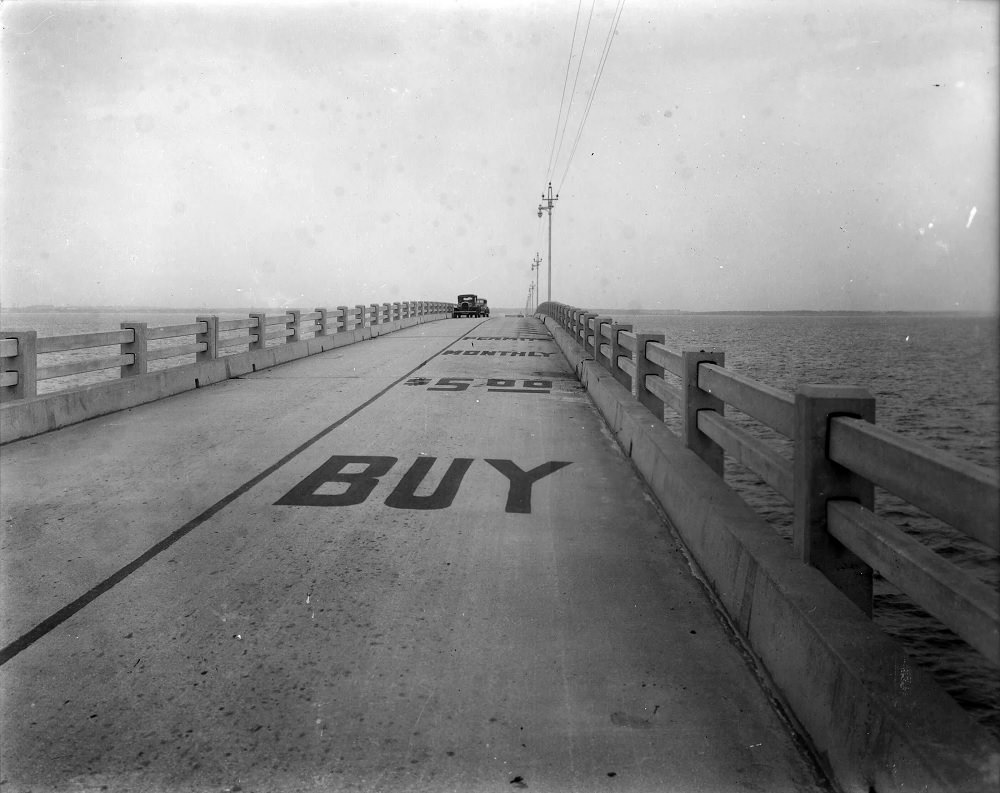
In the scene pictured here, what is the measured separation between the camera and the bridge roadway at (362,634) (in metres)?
3.50

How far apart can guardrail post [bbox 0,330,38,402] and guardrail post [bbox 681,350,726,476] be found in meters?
8.53

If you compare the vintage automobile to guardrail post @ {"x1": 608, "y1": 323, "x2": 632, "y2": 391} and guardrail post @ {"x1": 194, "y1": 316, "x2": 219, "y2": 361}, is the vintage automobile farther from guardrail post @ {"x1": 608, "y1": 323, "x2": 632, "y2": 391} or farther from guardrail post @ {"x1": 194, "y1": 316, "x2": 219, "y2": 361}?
guardrail post @ {"x1": 608, "y1": 323, "x2": 632, "y2": 391}

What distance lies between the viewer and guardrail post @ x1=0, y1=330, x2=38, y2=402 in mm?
11172

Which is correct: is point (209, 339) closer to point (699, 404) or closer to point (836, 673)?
point (699, 404)

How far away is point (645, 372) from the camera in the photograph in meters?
10.2

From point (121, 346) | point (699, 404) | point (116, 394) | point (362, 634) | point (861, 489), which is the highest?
point (121, 346)

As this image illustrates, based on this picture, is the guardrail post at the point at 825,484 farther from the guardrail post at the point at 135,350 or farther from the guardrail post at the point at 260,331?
the guardrail post at the point at 260,331

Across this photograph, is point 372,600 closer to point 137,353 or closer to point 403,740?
point 403,740

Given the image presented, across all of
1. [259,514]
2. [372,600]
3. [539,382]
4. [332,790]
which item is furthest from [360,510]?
[539,382]

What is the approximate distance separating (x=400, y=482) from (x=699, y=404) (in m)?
3.03

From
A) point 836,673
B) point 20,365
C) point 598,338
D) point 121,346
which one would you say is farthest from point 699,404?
point 121,346

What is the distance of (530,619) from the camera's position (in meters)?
5.02

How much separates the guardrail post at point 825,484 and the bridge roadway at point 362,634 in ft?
2.21

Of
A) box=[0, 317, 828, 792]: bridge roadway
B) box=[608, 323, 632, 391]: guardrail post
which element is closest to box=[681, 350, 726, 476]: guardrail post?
box=[0, 317, 828, 792]: bridge roadway
